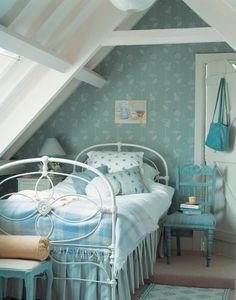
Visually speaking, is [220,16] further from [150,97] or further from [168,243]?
[168,243]

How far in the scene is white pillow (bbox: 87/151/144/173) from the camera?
549 cm

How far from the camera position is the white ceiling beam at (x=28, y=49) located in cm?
355

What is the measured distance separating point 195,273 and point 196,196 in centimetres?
124

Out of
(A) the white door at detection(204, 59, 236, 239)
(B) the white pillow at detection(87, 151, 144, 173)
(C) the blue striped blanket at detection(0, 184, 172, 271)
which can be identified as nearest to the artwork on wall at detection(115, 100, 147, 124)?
(B) the white pillow at detection(87, 151, 144, 173)

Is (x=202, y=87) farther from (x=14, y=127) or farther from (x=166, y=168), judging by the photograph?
(x=14, y=127)

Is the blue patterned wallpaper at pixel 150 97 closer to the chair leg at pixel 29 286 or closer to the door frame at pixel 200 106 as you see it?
the door frame at pixel 200 106

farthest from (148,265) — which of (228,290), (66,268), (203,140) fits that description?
(203,140)

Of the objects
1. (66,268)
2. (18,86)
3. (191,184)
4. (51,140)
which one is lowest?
(66,268)

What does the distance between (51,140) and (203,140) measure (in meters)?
1.71

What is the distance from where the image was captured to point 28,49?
154 inches

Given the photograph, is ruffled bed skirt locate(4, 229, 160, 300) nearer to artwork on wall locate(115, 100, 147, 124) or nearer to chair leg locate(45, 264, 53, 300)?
chair leg locate(45, 264, 53, 300)

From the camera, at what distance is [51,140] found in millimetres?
5859

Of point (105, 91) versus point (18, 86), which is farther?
point (105, 91)

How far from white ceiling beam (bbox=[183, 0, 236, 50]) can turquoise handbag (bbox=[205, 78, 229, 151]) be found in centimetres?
113
